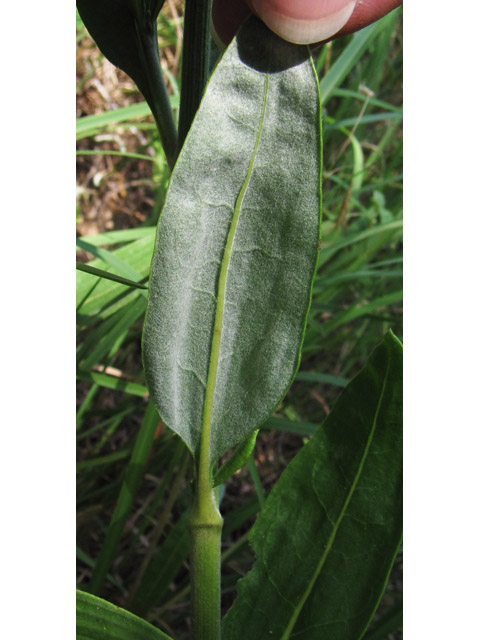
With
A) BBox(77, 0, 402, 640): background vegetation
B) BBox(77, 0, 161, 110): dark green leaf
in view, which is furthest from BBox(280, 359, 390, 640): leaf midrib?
BBox(77, 0, 161, 110): dark green leaf

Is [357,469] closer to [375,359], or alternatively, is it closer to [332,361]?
[375,359]

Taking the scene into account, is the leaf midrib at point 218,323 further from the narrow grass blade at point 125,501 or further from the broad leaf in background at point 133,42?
the narrow grass blade at point 125,501

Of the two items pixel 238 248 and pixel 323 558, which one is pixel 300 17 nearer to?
pixel 238 248

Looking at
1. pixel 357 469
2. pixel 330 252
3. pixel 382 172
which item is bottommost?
pixel 357 469

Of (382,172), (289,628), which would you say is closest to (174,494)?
(289,628)

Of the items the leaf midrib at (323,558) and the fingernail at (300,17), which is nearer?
the fingernail at (300,17)

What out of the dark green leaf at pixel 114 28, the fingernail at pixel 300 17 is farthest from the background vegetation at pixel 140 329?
the fingernail at pixel 300 17
